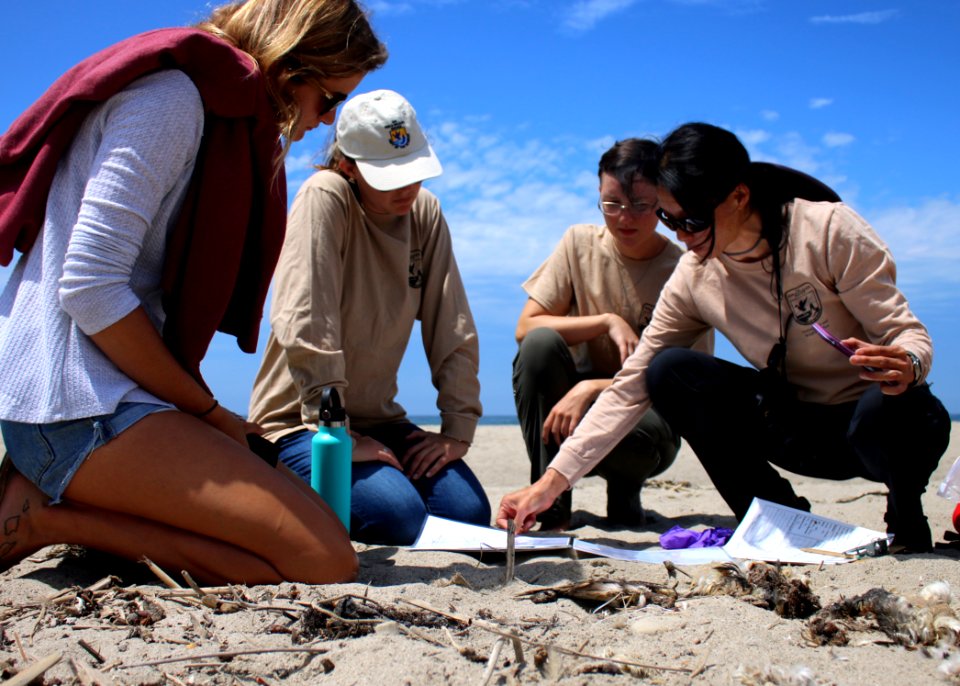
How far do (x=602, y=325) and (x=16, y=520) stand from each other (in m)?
2.24

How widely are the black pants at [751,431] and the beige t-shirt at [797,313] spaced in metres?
0.08

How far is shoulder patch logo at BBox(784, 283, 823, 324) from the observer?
113 inches

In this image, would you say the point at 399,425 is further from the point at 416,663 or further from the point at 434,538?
the point at 416,663

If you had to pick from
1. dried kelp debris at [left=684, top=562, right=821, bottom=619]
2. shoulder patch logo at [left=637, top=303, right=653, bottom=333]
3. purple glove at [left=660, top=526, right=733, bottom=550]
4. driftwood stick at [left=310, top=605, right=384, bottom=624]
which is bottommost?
purple glove at [left=660, top=526, right=733, bottom=550]

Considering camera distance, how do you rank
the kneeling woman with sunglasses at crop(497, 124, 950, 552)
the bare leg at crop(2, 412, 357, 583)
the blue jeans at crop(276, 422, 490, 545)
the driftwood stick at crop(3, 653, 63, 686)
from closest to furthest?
the driftwood stick at crop(3, 653, 63, 686)
the bare leg at crop(2, 412, 357, 583)
the kneeling woman with sunglasses at crop(497, 124, 950, 552)
the blue jeans at crop(276, 422, 490, 545)

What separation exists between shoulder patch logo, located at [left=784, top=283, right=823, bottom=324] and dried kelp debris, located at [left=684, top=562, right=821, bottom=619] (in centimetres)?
91

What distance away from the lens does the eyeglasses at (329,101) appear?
2527mm

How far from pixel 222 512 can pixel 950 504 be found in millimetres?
3216

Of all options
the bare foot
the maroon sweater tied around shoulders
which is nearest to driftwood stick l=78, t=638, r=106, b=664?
the bare foot

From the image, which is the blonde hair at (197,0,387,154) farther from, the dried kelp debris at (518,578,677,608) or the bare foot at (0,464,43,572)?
the dried kelp debris at (518,578,677,608)

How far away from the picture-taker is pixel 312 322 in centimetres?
304

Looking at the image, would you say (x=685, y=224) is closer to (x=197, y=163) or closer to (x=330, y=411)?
(x=330, y=411)

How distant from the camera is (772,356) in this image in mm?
2984

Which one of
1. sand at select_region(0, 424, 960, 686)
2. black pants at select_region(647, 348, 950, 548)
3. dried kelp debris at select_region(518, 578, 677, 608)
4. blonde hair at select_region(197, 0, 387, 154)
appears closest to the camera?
sand at select_region(0, 424, 960, 686)
